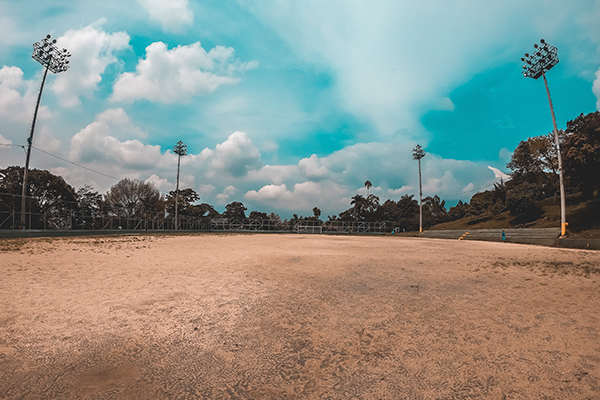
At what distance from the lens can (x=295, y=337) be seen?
480 centimetres

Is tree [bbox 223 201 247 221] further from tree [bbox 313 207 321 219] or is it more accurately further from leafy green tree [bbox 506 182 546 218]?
leafy green tree [bbox 506 182 546 218]

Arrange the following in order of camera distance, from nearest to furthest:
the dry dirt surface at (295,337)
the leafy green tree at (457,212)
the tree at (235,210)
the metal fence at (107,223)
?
the dry dirt surface at (295,337), the metal fence at (107,223), the leafy green tree at (457,212), the tree at (235,210)

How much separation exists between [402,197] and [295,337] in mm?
93363

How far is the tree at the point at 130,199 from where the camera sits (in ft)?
206

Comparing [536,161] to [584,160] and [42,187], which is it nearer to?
[584,160]

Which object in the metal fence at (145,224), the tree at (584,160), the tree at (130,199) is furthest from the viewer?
the tree at (130,199)

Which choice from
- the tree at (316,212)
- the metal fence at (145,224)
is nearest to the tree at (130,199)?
the metal fence at (145,224)

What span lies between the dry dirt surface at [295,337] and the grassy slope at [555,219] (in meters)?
23.8

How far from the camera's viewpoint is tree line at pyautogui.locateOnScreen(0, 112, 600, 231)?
26.2 meters

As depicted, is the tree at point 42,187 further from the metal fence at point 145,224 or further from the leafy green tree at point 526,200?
the leafy green tree at point 526,200

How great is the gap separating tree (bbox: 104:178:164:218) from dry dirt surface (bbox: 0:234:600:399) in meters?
61.7

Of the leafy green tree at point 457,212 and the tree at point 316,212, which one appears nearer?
the leafy green tree at point 457,212

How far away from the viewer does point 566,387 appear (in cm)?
361

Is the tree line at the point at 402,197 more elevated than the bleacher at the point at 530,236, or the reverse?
the tree line at the point at 402,197
